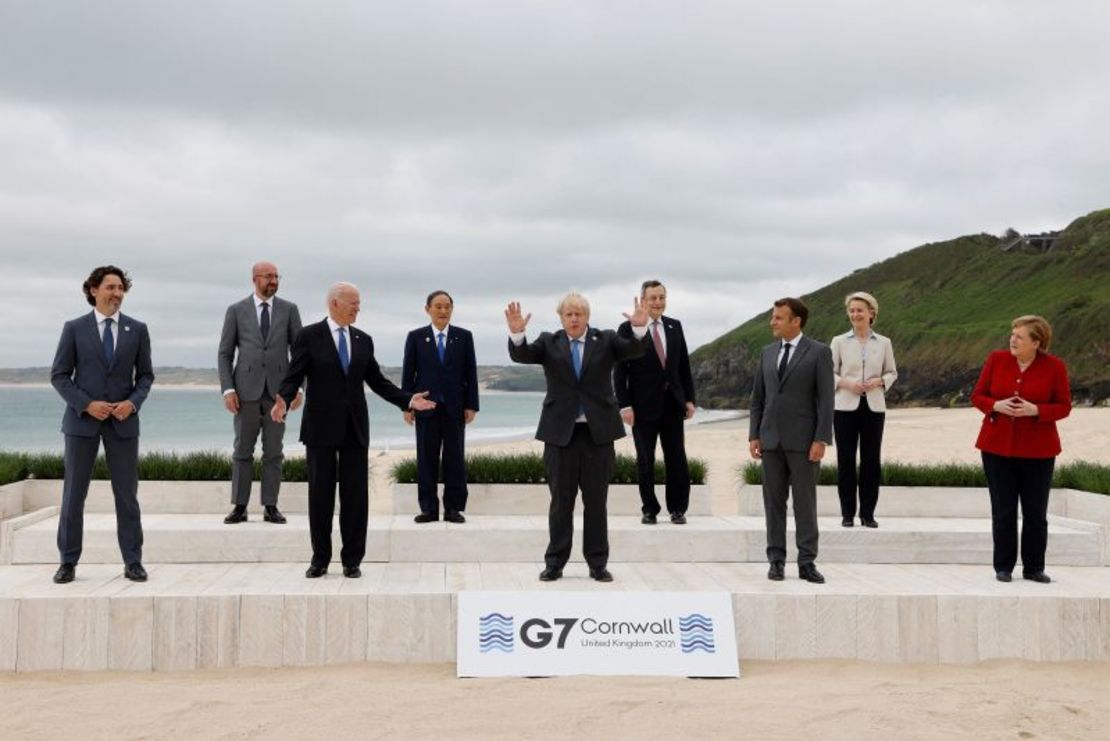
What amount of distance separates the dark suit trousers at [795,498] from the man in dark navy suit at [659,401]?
3.62ft

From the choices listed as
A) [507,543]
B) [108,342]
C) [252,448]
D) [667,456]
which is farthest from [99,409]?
[667,456]

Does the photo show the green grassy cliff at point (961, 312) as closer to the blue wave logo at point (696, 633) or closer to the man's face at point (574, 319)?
the man's face at point (574, 319)

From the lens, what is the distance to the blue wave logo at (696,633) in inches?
196

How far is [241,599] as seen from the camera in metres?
5.08

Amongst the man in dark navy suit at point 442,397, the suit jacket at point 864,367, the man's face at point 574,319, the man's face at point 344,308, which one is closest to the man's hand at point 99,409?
the man's face at point 344,308

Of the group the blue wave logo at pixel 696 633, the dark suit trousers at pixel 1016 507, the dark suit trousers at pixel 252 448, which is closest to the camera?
the blue wave logo at pixel 696 633

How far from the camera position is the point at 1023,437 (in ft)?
19.4

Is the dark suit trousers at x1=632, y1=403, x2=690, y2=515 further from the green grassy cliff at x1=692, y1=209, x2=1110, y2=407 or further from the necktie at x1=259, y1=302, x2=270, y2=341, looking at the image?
the green grassy cliff at x1=692, y1=209, x2=1110, y2=407

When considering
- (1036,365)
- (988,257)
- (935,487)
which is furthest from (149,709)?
(988,257)

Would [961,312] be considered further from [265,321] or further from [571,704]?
[571,704]

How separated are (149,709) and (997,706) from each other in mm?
3994

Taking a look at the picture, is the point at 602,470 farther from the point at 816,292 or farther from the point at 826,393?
the point at 816,292

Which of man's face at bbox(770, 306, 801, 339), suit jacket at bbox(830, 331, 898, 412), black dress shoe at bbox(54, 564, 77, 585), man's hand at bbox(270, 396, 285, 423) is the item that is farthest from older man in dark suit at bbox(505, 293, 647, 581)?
black dress shoe at bbox(54, 564, 77, 585)

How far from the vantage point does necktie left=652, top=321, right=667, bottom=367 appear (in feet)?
23.3
